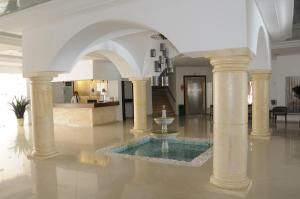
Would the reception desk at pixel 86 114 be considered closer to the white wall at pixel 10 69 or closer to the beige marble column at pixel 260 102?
the white wall at pixel 10 69

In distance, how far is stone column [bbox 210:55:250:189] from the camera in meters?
3.66

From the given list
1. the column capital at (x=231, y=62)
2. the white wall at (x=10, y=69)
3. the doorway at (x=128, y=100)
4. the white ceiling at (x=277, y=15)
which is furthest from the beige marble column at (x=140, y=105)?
the white wall at (x=10, y=69)

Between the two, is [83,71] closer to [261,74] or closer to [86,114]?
[86,114]

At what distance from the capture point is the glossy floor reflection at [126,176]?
12.3 ft

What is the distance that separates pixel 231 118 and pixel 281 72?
8750mm

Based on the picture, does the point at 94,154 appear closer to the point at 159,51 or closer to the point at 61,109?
the point at 159,51

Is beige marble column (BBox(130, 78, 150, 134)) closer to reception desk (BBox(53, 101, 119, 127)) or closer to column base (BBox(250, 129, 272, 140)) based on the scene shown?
reception desk (BBox(53, 101, 119, 127))

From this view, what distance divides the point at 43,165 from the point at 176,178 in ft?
9.69

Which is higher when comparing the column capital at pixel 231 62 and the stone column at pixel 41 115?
the column capital at pixel 231 62

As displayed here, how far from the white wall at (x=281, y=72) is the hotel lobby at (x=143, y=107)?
0.88 m

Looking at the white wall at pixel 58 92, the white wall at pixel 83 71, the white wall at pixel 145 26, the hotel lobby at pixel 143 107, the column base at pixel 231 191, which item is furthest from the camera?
the white wall at pixel 58 92

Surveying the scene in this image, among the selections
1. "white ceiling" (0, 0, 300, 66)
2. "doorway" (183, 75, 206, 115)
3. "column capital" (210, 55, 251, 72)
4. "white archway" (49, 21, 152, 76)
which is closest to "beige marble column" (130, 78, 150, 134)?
"white archway" (49, 21, 152, 76)

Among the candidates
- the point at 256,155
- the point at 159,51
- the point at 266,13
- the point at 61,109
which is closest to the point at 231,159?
the point at 256,155

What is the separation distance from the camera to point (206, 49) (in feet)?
11.8
